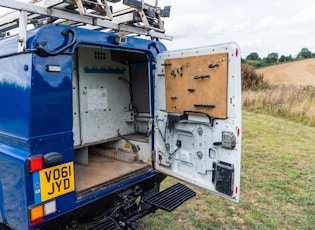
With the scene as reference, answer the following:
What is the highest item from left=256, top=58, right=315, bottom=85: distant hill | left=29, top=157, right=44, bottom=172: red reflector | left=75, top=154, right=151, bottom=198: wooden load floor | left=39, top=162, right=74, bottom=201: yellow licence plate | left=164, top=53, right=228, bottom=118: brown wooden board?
left=256, top=58, right=315, bottom=85: distant hill

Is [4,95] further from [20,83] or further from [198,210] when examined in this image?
[198,210]

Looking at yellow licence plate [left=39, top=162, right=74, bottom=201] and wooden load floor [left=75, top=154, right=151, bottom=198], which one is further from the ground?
yellow licence plate [left=39, top=162, right=74, bottom=201]

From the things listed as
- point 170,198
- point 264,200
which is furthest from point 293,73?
point 170,198

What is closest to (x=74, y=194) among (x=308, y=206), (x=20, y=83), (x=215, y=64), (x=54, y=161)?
(x=54, y=161)

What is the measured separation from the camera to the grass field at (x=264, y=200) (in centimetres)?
367

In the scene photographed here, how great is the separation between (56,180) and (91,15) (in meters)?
1.53

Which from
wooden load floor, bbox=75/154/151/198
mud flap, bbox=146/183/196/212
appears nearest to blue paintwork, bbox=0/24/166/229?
wooden load floor, bbox=75/154/151/198

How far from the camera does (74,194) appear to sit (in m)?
2.59

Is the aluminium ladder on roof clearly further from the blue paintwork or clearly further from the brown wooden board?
the brown wooden board

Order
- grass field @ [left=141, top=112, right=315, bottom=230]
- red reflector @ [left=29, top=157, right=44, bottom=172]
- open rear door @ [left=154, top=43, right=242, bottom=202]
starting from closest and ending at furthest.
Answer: red reflector @ [left=29, top=157, right=44, bottom=172], open rear door @ [left=154, top=43, right=242, bottom=202], grass field @ [left=141, top=112, right=315, bottom=230]

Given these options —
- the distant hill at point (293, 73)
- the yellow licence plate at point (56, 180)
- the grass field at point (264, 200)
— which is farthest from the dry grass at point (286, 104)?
the distant hill at point (293, 73)

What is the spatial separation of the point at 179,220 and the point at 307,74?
28.4 m

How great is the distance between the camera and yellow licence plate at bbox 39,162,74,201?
2314 millimetres

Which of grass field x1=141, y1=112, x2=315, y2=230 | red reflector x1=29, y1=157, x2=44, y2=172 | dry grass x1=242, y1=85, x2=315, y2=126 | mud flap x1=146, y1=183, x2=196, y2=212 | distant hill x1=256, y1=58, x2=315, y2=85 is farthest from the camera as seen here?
distant hill x1=256, y1=58, x2=315, y2=85
